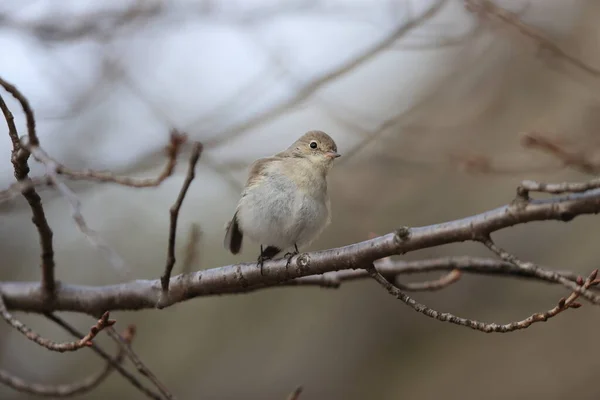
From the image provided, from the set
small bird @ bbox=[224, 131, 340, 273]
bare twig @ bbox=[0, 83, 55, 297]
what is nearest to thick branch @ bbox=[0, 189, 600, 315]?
bare twig @ bbox=[0, 83, 55, 297]

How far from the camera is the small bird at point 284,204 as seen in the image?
422 centimetres

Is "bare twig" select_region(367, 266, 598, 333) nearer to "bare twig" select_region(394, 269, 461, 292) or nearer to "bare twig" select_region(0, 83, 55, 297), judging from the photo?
"bare twig" select_region(394, 269, 461, 292)

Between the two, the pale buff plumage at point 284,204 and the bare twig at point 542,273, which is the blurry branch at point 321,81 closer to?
the pale buff plumage at point 284,204

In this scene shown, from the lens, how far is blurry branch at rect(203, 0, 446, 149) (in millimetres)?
4023

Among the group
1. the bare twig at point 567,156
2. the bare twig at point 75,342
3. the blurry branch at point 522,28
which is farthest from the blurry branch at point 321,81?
the bare twig at point 75,342

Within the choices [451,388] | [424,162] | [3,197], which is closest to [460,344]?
[451,388]

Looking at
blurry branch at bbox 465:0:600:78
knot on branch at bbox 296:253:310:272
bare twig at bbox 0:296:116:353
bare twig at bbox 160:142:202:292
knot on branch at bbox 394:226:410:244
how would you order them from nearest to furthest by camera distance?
bare twig at bbox 160:142:202:292, knot on branch at bbox 394:226:410:244, bare twig at bbox 0:296:116:353, knot on branch at bbox 296:253:310:272, blurry branch at bbox 465:0:600:78

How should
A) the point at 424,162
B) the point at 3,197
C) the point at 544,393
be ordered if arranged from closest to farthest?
the point at 3,197 < the point at 424,162 < the point at 544,393

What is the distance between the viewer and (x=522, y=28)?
345 cm

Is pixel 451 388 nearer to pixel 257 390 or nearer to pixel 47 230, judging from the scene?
pixel 257 390

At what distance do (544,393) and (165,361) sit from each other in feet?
15.5

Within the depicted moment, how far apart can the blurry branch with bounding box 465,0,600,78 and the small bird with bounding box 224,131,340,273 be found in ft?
4.68

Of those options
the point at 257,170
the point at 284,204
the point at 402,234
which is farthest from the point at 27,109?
the point at 257,170

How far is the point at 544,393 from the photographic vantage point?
711 cm
